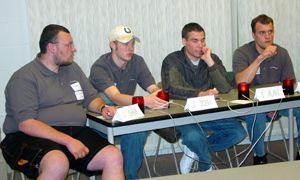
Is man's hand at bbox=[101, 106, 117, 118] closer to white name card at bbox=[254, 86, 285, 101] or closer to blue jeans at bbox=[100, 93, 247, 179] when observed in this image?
blue jeans at bbox=[100, 93, 247, 179]

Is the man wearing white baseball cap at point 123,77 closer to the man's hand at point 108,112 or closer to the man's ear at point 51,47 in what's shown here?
the man's hand at point 108,112

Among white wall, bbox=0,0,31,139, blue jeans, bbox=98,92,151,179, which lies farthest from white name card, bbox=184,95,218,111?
white wall, bbox=0,0,31,139

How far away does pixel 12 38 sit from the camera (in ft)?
10.3

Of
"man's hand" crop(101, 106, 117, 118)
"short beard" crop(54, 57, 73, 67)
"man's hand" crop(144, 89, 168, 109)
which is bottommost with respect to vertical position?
"man's hand" crop(101, 106, 117, 118)

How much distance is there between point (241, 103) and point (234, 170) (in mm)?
1373

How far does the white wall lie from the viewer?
3092 mm

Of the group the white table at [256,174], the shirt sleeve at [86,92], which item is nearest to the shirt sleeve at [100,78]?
the shirt sleeve at [86,92]

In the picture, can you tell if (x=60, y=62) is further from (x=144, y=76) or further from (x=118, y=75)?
(x=144, y=76)

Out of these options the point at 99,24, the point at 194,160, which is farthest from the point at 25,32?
the point at 194,160

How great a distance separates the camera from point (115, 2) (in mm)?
3346

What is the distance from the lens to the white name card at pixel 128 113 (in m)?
1.96

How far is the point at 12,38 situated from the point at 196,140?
6.74ft

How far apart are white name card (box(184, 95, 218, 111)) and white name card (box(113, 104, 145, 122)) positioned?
32 centimetres

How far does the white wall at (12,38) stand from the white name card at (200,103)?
6.11 feet
